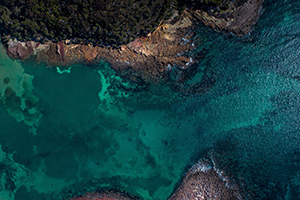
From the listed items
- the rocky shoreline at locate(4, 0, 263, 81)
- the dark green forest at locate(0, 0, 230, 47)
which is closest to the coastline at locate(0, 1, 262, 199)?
the rocky shoreline at locate(4, 0, 263, 81)

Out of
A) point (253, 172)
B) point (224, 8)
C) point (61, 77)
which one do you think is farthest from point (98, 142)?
point (224, 8)

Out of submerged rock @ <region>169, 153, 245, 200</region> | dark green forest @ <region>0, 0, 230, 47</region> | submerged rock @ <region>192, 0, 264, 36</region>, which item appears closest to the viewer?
dark green forest @ <region>0, 0, 230, 47</region>

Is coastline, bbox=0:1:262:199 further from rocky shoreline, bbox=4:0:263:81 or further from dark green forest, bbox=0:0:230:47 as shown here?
dark green forest, bbox=0:0:230:47

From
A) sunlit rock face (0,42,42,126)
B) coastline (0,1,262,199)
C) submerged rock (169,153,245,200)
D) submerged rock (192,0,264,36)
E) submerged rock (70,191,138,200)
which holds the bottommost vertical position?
submerged rock (70,191,138,200)

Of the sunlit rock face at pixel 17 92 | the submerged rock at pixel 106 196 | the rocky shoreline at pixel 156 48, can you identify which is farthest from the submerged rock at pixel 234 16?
the submerged rock at pixel 106 196

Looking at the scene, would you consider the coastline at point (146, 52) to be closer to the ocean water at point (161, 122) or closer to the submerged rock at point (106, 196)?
the ocean water at point (161, 122)

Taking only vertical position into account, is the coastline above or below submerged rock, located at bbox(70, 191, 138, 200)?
above

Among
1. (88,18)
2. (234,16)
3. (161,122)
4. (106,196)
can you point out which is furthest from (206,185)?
(88,18)

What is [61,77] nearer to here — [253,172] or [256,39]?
[256,39]
